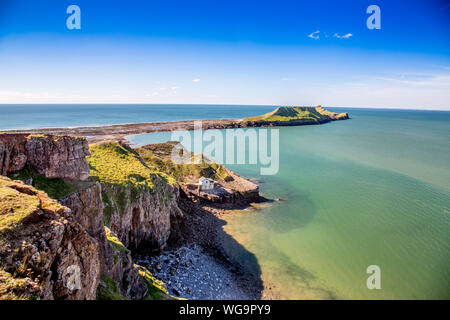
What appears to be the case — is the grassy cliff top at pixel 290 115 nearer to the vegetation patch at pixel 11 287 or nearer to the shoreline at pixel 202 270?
the shoreline at pixel 202 270

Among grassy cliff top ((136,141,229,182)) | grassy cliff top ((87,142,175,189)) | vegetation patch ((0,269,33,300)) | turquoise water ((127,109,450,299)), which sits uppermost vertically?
grassy cliff top ((87,142,175,189))

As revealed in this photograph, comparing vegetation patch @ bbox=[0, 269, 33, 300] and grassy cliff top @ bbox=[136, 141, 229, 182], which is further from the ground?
vegetation patch @ bbox=[0, 269, 33, 300]

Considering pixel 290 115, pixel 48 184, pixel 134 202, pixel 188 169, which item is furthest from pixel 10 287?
pixel 290 115

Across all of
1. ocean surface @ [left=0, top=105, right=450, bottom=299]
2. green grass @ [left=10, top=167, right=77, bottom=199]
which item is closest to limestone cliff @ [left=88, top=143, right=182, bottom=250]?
green grass @ [left=10, top=167, right=77, bottom=199]

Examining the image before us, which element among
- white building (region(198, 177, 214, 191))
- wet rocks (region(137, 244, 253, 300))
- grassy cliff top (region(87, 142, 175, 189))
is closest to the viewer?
wet rocks (region(137, 244, 253, 300))

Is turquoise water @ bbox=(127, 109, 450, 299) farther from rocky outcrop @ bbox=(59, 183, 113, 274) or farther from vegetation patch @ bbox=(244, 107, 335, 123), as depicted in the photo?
vegetation patch @ bbox=(244, 107, 335, 123)
